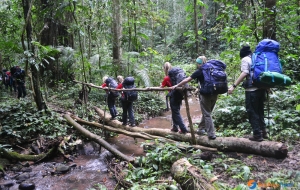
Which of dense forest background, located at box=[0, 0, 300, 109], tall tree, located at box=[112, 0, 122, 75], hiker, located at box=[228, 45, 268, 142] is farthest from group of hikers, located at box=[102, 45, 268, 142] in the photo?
tall tree, located at box=[112, 0, 122, 75]

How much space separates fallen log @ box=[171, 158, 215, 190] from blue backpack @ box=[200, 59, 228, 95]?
192 centimetres

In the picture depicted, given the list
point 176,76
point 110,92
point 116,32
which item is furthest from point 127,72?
point 176,76

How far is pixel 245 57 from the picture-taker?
5.32m

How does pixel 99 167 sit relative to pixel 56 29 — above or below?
below

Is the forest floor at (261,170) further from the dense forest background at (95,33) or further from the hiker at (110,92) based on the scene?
the hiker at (110,92)

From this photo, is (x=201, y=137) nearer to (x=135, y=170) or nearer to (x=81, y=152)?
(x=135, y=170)

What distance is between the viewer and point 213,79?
5422 mm

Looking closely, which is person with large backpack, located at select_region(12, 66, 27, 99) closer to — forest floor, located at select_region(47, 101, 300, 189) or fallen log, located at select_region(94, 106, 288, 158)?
fallen log, located at select_region(94, 106, 288, 158)

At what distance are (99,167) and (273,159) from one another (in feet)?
14.7

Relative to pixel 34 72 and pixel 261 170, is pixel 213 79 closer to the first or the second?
pixel 261 170

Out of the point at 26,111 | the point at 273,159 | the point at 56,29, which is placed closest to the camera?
the point at 273,159

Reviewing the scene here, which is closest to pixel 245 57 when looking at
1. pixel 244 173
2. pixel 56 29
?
pixel 244 173

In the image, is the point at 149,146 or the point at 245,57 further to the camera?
the point at 149,146

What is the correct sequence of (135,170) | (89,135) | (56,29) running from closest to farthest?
1. (135,170)
2. (89,135)
3. (56,29)
